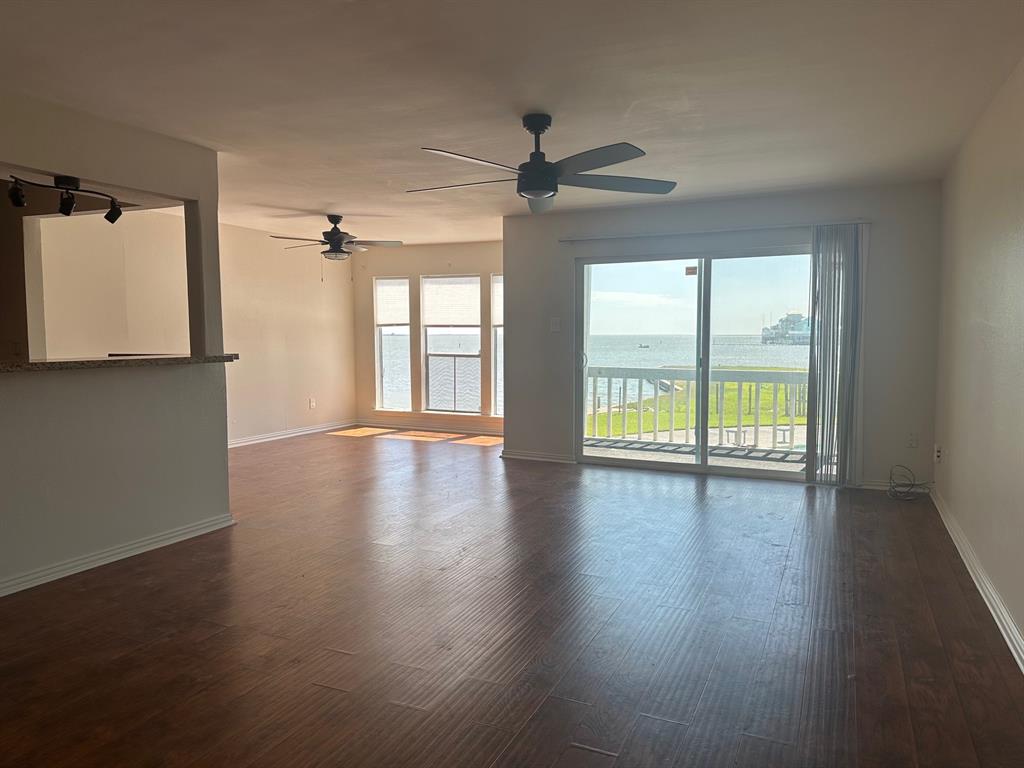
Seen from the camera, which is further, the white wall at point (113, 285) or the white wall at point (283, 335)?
the white wall at point (283, 335)

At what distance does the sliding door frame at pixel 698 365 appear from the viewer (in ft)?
18.4

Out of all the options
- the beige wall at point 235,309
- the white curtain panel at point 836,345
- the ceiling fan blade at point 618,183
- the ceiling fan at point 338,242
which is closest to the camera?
the ceiling fan blade at point 618,183

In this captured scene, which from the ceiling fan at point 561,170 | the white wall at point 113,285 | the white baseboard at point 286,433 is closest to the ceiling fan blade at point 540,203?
the ceiling fan at point 561,170

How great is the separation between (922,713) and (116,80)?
4027mm

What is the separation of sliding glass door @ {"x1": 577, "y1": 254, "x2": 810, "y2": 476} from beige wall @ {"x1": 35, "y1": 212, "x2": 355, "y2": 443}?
145 inches

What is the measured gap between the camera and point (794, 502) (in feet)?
15.9

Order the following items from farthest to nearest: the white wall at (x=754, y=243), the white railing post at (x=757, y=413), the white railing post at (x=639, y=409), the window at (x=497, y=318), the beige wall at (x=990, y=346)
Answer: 1. the window at (x=497, y=318)
2. the white railing post at (x=639, y=409)
3. the white railing post at (x=757, y=413)
4. the white wall at (x=754, y=243)
5. the beige wall at (x=990, y=346)

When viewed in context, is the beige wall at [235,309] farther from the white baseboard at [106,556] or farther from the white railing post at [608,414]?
the white railing post at [608,414]

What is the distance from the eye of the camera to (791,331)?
5.50 meters

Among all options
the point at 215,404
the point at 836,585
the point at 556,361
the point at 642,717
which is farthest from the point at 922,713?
the point at 556,361

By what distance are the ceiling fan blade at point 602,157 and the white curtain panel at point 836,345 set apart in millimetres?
2732

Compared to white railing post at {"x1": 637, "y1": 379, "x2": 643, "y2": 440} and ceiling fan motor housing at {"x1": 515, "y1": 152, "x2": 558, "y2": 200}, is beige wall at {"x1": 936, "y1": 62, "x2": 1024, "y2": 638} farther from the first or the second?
white railing post at {"x1": 637, "y1": 379, "x2": 643, "y2": 440}

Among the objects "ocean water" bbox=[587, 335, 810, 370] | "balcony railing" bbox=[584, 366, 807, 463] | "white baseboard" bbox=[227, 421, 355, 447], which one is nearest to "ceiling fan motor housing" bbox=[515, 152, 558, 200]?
"ocean water" bbox=[587, 335, 810, 370]

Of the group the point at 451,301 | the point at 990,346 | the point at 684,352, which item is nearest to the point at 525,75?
the point at 990,346
